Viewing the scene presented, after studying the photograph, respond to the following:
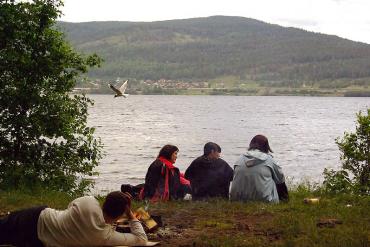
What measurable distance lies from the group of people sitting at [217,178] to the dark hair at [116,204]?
4.45 meters

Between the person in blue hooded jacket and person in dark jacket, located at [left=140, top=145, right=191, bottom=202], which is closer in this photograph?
the person in blue hooded jacket

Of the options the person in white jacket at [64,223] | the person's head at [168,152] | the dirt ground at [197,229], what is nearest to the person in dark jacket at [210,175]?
the person's head at [168,152]

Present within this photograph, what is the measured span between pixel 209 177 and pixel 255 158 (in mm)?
1696

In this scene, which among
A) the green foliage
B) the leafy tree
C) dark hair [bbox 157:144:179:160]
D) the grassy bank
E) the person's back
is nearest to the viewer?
the person's back

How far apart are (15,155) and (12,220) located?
22.0 ft

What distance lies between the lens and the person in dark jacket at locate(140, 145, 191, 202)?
485 inches

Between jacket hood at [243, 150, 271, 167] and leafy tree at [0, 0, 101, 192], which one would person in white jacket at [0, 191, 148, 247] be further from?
leafy tree at [0, 0, 101, 192]

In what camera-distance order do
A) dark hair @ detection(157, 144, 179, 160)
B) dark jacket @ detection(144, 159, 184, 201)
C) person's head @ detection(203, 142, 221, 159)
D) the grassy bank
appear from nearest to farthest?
the grassy bank < dark hair @ detection(157, 144, 179, 160) < dark jacket @ detection(144, 159, 184, 201) < person's head @ detection(203, 142, 221, 159)

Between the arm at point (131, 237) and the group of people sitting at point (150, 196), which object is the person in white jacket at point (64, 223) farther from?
the arm at point (131, 237)

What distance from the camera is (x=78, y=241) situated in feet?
26.2

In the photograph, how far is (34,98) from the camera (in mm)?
13852

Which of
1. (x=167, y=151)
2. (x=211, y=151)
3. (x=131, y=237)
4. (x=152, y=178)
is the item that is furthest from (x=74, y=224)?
(x=211, y=151)

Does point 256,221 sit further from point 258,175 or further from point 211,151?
point 211,151

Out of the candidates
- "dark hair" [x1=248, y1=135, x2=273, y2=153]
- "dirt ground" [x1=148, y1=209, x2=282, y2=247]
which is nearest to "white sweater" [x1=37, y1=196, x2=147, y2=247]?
"dirt ground" [x1=148, y1=209, x2=282, y2=247]
